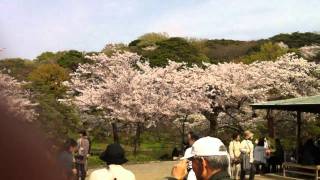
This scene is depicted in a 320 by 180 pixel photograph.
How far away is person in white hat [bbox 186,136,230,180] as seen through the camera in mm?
3014

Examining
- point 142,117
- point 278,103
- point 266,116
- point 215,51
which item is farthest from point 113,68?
point 215,51

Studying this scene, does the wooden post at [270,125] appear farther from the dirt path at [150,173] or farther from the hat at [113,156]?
the hat at [113,156]

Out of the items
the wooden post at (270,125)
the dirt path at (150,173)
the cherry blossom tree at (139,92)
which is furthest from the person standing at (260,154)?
the cherry blossom tree at (139,92)

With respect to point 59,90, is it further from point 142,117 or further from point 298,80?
point 298,80

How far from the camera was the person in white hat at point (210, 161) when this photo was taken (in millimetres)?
3014

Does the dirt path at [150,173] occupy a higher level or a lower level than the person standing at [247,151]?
lower

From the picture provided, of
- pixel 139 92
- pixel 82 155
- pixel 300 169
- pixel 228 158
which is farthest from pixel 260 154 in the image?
pixel 139 92

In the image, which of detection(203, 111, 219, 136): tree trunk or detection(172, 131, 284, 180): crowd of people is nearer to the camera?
detection(172, 131, 284, 180): crowd of people

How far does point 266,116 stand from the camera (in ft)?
98.3

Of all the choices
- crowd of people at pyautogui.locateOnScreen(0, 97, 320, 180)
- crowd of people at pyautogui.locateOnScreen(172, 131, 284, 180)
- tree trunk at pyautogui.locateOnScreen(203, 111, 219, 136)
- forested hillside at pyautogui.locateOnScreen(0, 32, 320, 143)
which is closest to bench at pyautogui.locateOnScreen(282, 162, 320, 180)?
crowd of people at pyautogui.locateOnScreen(172, 131, 284, 180)

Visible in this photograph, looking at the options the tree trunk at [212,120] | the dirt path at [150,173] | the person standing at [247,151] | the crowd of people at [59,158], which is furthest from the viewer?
the tree trunk at [212,120]

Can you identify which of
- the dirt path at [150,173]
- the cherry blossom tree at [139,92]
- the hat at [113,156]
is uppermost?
the cherry blossom tree at [139,92]

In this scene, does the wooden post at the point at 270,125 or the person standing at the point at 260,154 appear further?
the wooden post at the point at 270,125

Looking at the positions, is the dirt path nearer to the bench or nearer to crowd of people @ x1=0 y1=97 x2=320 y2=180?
the bench
